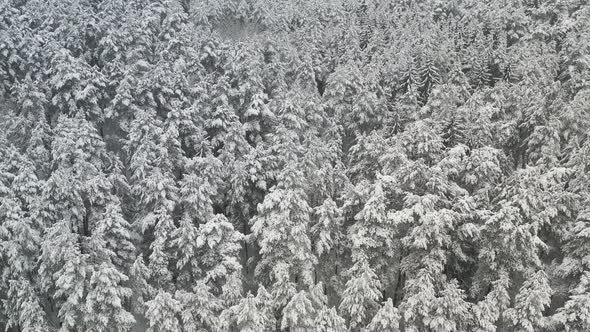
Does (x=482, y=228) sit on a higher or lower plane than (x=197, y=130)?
lower

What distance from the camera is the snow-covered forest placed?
96.6ft

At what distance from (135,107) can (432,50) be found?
31199 millimetres

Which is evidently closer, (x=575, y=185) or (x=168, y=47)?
(x=575, y=185)

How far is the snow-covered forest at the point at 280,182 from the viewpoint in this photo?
96.6 ft

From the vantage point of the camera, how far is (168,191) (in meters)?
34.8

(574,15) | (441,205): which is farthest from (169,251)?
(574,15)

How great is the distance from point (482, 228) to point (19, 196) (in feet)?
100

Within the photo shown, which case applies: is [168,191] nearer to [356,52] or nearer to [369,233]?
[369,233]

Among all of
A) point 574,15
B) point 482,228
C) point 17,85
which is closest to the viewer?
point 482,228

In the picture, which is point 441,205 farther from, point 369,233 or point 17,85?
point 17,85

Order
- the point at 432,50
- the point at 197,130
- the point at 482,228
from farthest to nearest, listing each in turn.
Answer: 1. the point at 432,50
2. the point at 197,130
3. the point at 482,228

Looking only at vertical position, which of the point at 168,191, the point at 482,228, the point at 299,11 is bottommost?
the point at 168,191

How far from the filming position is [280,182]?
3325 cm

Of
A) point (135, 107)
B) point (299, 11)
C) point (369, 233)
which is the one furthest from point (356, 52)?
point (369, 233)
